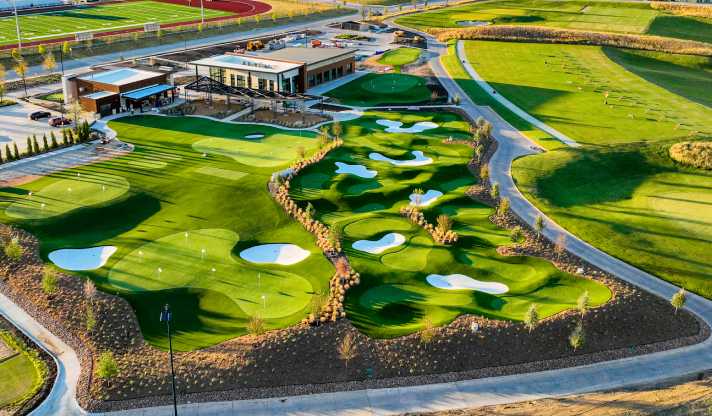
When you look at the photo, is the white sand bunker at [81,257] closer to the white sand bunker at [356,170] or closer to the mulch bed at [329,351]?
the mulch bed at [329,351]

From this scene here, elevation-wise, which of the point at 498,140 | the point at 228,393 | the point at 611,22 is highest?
the point at 611,22

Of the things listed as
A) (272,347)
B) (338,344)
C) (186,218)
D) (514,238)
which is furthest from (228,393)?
(514,238)

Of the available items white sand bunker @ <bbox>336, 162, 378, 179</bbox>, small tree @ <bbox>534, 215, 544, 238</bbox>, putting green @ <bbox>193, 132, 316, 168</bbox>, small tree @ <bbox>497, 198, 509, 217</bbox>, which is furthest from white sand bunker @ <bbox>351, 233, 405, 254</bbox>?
putting green @ <bbox>193, 132, 316, 168</bbox>

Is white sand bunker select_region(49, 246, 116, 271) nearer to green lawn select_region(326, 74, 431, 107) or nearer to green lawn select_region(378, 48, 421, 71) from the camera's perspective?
green lawn select_region(326, 74, 431, 107)

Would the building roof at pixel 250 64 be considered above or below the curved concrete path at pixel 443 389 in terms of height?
above

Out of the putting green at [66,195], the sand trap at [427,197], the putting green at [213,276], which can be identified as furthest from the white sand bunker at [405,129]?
the putting green at [213,276]

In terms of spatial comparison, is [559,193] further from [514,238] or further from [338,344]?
[338,344]
